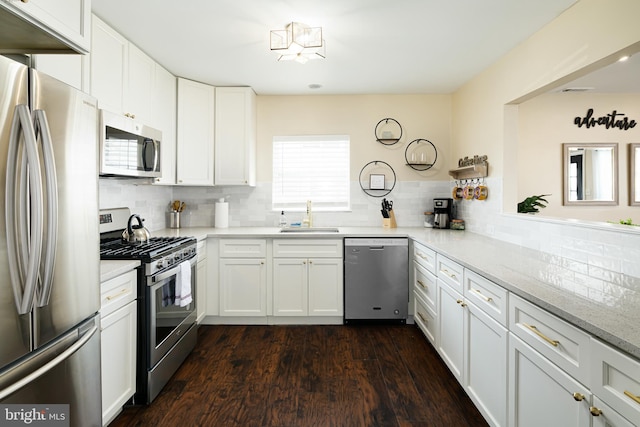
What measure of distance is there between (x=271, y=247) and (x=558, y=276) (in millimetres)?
2365

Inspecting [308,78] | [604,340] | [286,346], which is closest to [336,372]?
[286,346]

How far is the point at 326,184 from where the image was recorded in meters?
4.03

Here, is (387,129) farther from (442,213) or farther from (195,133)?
(195,133)

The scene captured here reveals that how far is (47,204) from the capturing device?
1144 mm

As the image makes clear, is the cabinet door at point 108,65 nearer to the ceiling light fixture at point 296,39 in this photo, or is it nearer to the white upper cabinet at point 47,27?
the white upper cabinet at point 47,27

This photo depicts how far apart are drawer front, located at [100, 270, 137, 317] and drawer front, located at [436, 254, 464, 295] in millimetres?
1986

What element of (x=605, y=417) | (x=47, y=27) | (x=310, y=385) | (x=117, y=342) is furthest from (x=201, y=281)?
(x=605, y=417)

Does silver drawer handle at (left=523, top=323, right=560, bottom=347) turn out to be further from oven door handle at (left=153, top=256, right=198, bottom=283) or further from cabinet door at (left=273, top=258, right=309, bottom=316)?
cabinet door at (left=273, top=258, right=309, bottom=316)

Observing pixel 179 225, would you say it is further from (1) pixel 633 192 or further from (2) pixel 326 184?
(1) pixel 633 192

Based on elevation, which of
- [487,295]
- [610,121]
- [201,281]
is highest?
[610,121]

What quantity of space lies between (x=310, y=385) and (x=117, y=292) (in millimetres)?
1359

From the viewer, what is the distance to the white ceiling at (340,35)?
213cm

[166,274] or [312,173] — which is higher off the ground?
[312,173]

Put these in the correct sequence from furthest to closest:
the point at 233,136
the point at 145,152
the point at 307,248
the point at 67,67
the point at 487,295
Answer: the point at 233,136
the point at 307,248
the point at 145,152
the point at 67,67
the point at 487,295
